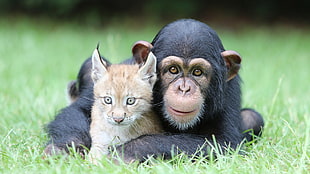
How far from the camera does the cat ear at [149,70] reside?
13.3 feet

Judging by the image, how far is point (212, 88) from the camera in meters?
4.37

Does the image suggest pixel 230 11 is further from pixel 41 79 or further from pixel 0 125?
pixel 0 125

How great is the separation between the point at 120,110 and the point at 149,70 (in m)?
0.48

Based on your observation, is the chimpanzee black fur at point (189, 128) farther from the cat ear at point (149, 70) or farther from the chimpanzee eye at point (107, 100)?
the chimpanzee eye at point (107, 100)

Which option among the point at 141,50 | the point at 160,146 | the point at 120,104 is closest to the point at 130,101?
the point at 120,104

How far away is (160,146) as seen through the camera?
4098mm

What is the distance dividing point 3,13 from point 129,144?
39.9ft

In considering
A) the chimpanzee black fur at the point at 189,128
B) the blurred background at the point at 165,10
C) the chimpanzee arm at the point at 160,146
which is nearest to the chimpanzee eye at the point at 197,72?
the chimpanzee black fur at the point at 189,128

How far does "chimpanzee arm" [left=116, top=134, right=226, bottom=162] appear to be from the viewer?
3.99 m

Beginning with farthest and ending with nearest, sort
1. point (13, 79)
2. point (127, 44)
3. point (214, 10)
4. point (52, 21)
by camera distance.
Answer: point (214, 10)
point (52, 21)
point (127, 44)
point (13, 79)

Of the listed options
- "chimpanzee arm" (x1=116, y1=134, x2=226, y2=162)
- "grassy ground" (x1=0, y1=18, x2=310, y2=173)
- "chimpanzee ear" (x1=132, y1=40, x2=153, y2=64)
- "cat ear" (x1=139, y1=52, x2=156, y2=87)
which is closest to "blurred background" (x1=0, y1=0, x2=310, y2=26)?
"grassy ground" (x1=0, y1=18, x2=310, y2=173)

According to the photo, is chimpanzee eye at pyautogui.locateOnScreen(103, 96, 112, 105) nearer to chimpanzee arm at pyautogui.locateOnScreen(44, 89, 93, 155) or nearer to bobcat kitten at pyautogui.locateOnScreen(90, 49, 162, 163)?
bobcat kitten at pyautogui.locateOnScreen(90, 49, 162, 163)

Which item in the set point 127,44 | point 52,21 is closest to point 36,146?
point 127,44

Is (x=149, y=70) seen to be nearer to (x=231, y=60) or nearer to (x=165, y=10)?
(x=231, y=60)
